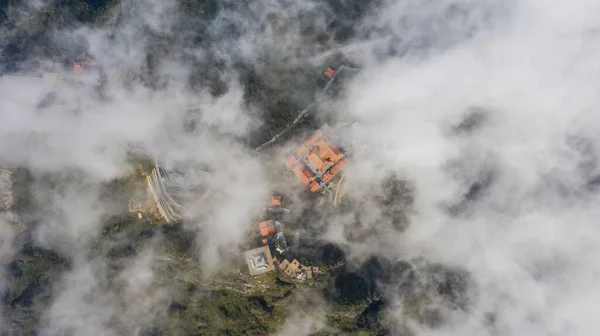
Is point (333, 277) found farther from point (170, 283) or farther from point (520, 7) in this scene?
point (520, 7)

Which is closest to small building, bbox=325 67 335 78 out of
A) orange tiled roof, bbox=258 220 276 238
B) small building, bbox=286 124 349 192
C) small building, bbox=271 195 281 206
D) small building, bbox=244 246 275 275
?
small building, bbox=286 124 349 192

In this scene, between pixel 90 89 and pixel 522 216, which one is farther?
pixel 90 89

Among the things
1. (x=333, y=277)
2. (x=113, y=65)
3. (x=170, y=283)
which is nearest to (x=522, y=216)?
(x=333, y=277)

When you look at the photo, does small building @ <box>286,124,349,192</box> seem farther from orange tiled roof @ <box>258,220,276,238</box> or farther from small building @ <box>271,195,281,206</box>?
orange tiled roof @ <box>258,220,276,238</box>

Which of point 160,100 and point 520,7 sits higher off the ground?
point 520,7

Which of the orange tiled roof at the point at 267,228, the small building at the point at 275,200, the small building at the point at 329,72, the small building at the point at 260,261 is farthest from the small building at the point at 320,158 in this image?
the small building at the point at 260,261
